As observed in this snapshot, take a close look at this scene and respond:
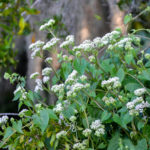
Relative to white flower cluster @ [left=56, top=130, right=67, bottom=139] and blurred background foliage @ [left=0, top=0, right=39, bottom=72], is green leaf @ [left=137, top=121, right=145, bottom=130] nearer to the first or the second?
white flower cluster @ [left=56, top=130, right=67, bottom=139]

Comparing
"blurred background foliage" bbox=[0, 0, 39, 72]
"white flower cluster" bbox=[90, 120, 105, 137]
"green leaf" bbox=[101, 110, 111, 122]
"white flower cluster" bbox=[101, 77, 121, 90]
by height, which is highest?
"blurred background foliage" bbox=[0, 0, 39, 72]

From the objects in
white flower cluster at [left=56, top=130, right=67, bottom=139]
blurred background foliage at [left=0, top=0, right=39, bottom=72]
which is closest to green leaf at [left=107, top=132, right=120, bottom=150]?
white flower cluster at [left=56, top=130, right=67, bottom=139]

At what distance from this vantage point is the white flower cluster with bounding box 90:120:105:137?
71 centimetres

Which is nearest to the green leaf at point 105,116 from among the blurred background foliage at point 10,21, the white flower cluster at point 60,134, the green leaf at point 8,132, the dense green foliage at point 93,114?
the dense green foliage at point 93,114

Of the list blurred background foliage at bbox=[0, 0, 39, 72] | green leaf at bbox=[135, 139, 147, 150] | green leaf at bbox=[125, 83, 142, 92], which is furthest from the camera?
blurred background foliage at bbox=[0, 0, 39, 72]

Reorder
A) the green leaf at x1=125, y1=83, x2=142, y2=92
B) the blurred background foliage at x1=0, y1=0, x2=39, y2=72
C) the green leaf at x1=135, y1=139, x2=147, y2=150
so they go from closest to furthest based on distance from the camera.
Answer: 1. the green leaf at x1=135, y1=139, x2=147, y2=150
2. the green leaf at x1=125, y1=83, x2=142, y2=92
3. the blurred background foliage at x1=0, y1=0, x2=39, y2=72

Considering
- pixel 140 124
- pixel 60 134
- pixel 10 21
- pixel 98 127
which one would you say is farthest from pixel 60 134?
pixel 10 21

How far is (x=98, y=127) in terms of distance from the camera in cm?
73

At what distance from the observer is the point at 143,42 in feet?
5.81

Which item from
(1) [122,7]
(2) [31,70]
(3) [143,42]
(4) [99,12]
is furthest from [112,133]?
(2) [31,70]

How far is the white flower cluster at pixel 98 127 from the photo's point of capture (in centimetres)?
71

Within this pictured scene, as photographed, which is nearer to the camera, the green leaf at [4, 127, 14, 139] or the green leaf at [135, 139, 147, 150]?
the green leaf at [135, 139, 147, 150]

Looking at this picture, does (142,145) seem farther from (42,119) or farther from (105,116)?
(42,119)

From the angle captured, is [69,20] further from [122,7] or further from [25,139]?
[25,139]
